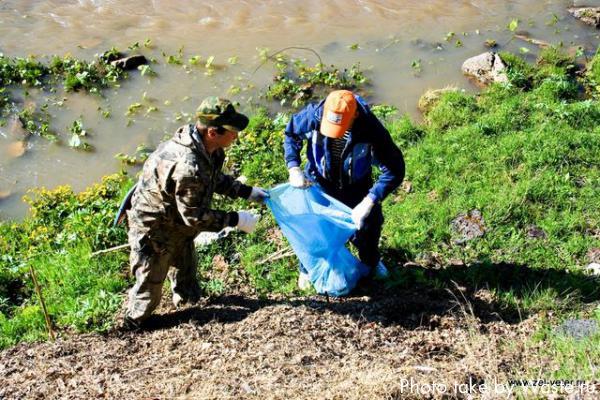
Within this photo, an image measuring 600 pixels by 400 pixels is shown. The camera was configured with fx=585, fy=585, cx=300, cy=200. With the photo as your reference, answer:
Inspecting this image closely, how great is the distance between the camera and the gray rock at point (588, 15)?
9.95 meters

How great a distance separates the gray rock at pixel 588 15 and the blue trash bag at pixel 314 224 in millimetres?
7819

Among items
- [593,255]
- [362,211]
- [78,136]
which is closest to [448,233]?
[593,255]

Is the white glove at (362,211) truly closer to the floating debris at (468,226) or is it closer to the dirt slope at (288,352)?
the dirt slope at (288,352)

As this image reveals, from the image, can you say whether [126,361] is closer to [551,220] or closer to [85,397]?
[85,397]

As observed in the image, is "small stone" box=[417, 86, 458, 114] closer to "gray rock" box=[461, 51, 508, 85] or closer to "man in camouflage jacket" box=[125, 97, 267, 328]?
"gray rock" box=[461, 51, 508, 85]

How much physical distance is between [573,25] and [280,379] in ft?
29.6

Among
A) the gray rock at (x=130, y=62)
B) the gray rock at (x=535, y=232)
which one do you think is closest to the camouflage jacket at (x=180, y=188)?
the gray rock at (x=535, y=232)

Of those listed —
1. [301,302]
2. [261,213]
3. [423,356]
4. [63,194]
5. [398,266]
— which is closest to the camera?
[423,356]

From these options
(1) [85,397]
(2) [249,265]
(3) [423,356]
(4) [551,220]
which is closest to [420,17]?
(4) [551,220]

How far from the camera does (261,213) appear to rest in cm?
602

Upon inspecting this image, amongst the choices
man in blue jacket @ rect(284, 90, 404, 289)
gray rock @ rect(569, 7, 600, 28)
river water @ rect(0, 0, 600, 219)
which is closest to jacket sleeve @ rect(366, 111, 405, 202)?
man in blue jacket @ rect(284, 90, 404, 289)

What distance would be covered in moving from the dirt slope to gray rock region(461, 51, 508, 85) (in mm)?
4564

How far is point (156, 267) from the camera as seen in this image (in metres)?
4.33

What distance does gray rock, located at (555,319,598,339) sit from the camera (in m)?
4.02
